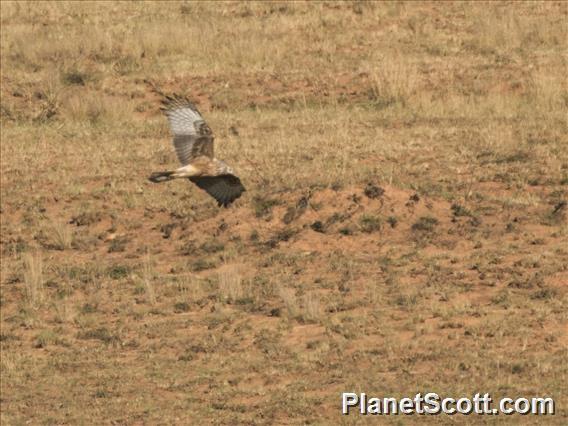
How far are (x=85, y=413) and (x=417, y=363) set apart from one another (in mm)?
2634

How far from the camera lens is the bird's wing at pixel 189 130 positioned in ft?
44.0

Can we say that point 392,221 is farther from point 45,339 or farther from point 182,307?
point 45,339

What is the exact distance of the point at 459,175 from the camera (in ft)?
61.2

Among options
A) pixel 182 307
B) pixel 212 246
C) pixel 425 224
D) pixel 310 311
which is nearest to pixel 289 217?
pixel 212 246

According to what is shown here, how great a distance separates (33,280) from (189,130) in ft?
11.7

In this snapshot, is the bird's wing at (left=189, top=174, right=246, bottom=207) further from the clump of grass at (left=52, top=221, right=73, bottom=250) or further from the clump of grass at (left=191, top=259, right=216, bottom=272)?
the clump of grass at (left=52, top=221, right=73, bottom=250)

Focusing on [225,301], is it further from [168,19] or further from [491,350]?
[168,19]

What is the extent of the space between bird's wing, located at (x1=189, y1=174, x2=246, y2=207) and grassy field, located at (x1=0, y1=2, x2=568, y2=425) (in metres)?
1.38

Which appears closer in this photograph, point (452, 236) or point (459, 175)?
point (452, 236)

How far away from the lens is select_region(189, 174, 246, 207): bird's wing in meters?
13.5

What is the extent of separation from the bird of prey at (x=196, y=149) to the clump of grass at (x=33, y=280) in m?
3.17

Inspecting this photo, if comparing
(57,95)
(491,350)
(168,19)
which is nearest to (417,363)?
(491,350)

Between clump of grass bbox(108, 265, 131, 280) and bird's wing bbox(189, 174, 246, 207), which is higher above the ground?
bird's wing bbox(189, 174, 246, 207)

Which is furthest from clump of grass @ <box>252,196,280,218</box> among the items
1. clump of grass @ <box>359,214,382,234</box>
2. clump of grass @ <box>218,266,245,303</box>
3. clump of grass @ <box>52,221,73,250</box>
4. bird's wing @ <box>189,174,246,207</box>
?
bird's wing @ <box>189,174,246,207</box>
